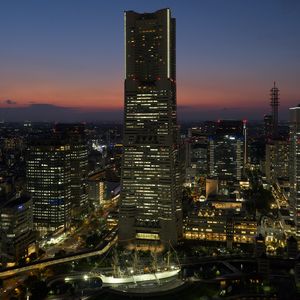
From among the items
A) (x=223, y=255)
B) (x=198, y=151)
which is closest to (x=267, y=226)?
(x=223, y=255)

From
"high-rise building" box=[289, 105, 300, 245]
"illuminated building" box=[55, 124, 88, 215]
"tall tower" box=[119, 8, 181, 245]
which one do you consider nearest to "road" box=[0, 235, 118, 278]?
"tall tower" box=[119, 8, 181, 245]

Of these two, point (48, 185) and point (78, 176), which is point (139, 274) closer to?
point (48, 185)

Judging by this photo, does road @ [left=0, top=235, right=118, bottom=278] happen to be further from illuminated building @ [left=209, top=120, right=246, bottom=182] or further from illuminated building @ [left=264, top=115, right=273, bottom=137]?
illuminated building @ [left=264, top=115, right=273, bottom=137]

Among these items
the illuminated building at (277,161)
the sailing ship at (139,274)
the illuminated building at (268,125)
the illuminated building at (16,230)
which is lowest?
the sailing ship at (139,274)

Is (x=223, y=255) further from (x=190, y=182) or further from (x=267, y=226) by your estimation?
(x=190, y=182)

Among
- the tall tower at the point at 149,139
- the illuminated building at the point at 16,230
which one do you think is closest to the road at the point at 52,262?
the illuminated building at the point at 16,230

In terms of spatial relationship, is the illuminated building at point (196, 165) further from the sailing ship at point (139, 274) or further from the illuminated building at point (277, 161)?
the sailing ship at point (139, 274)

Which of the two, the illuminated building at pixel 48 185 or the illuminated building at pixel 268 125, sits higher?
the illuminated building at pixel 268 125
